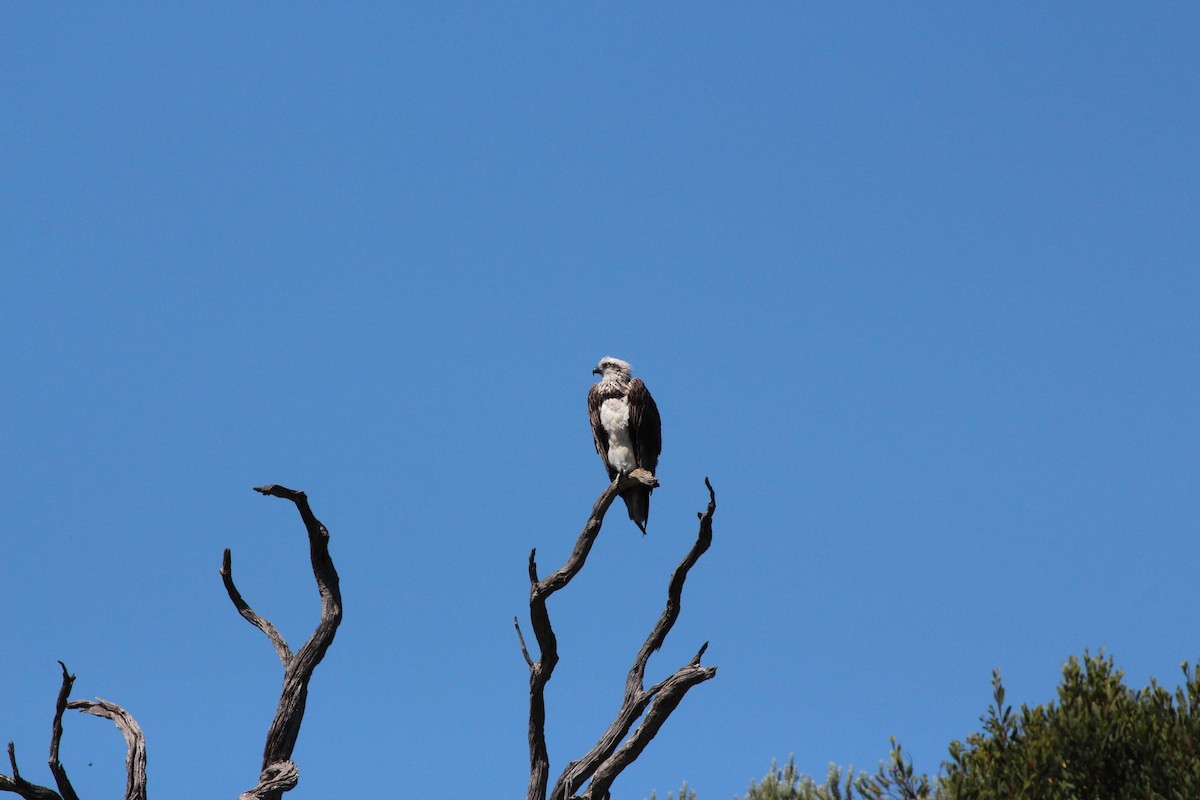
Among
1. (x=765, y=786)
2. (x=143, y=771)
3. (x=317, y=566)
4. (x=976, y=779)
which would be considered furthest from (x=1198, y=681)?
(x=143, y=771)

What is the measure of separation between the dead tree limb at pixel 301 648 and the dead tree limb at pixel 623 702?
6.70ft

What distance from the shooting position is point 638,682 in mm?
12898

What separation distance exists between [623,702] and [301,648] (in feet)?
11.2

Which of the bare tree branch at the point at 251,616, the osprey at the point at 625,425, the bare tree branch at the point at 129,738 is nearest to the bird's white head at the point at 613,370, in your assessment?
the osprey at the point at 625,425

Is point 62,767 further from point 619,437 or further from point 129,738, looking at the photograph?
point 619,437

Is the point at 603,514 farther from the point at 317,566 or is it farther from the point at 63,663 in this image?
the point at 63,663

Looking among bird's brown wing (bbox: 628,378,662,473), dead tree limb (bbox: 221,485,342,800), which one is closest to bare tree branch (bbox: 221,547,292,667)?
dead tree limb (bbox: 221,485,342,800)

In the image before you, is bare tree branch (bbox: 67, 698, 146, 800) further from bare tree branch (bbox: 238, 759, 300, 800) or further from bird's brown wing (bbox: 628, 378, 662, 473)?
bird's brown wing (bbox: 628, 378, 662, 473)

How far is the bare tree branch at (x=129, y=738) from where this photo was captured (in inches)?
469

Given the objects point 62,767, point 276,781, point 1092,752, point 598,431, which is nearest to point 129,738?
point 62,767

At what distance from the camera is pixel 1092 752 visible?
8.93m

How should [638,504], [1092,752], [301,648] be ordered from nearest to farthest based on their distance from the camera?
[1092,752] → [301,648] → [638,504]

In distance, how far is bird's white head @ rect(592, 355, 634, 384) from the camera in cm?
1552

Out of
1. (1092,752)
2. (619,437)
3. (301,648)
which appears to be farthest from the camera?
(619,437)
